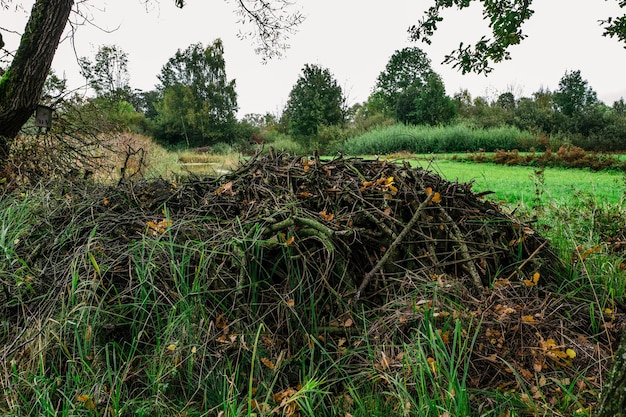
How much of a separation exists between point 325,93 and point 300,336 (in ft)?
85.5

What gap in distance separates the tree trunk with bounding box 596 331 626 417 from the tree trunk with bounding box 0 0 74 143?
17.2 ft

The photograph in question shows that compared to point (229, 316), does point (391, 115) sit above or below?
above

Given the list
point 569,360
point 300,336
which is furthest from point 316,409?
point 569,360

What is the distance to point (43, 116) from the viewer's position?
4.54 m

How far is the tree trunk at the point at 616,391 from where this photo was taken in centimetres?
86

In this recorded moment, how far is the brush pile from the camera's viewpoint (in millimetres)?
1576

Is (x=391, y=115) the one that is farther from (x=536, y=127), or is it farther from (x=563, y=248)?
(x=563, y=248)

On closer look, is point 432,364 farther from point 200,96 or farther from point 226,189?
point 200,96

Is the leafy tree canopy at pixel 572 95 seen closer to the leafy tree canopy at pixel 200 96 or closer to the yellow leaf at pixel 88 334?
the leafy tree canopy at pixel 200 96

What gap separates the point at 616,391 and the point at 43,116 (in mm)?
5433

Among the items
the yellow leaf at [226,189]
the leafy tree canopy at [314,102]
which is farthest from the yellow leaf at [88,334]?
the leafy tree canopy at [314,102]

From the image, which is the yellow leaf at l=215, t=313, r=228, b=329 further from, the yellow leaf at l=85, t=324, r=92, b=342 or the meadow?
the yellow leaf at l=85, t=324, r=92, b=342

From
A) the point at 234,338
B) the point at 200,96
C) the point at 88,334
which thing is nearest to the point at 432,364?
the point at 234,338

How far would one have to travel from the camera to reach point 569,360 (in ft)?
5.00
